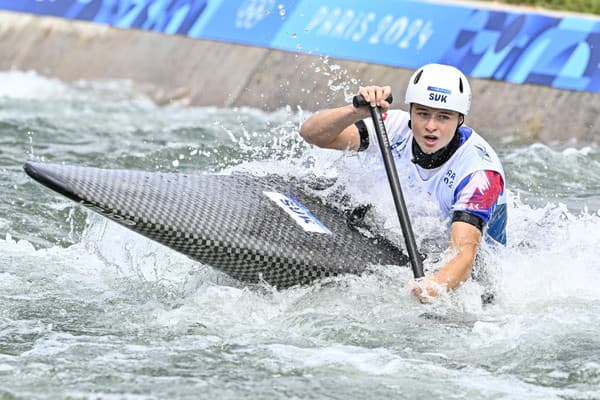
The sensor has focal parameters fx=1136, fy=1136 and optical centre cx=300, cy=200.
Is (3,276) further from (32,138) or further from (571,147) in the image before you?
(571,147)

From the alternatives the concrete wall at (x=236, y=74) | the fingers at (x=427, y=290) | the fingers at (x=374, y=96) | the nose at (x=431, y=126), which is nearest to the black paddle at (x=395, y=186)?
the fingers at (x=374, y=96)

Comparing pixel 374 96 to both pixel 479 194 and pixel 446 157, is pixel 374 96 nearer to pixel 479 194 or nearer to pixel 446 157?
pixel 446 157

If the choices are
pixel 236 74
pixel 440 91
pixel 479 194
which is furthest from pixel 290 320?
pixel 236 74

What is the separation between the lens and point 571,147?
34.6 ft

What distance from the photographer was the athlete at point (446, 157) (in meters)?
5.85

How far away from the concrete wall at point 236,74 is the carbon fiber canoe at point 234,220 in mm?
4224

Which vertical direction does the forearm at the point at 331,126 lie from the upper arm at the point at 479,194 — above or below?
above

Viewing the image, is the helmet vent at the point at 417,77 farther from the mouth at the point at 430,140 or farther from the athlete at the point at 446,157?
the mouth at the point at 430,140

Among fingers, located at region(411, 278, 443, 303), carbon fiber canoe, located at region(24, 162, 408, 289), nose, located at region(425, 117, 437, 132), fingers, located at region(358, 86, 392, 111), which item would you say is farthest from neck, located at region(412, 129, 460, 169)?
fingers, located at region(411, 278, 443, 303)

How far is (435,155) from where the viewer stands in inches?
243

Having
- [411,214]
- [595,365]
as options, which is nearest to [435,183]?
[411,214]

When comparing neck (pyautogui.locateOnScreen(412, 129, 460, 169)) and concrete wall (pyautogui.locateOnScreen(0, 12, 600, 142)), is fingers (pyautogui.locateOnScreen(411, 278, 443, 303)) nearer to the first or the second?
neck (pyautogui.locateOnScreen(412, 129, 460, 169))

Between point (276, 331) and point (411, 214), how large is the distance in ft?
3.87

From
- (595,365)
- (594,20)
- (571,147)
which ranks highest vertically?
(594,20)
